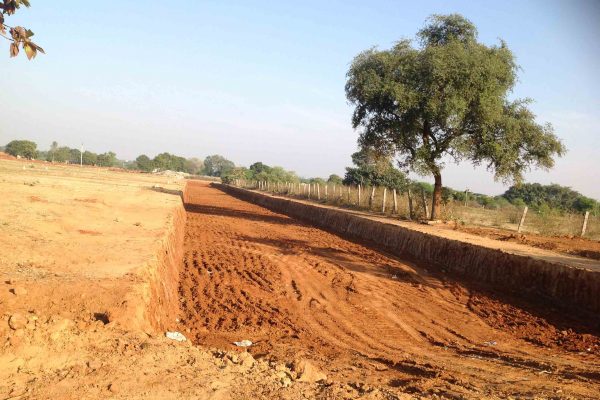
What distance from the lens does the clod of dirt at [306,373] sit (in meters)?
4.02

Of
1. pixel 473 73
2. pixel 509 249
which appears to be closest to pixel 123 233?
pixel 509 249

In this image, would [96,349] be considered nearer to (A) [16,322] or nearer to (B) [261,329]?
(A) [16,322]

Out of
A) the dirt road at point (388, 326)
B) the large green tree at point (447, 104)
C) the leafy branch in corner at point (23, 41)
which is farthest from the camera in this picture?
the large green tree at point (447, 104)

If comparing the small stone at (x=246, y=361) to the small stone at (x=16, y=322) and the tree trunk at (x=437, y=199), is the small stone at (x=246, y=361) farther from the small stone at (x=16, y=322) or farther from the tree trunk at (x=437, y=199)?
the tree trunk at (x=437, y=199)

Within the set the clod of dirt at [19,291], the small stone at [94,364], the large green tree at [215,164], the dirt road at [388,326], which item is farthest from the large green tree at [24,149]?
the small stone at [94,364]

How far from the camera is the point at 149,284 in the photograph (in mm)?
6441

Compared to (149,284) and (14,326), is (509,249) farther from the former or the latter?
(14,326)

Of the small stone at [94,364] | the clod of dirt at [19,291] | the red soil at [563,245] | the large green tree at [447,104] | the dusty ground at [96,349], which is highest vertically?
the large green tree at [447,104]

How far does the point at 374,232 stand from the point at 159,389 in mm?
15413

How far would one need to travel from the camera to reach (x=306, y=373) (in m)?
4.09

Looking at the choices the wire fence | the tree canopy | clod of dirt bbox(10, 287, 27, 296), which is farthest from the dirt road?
the tree canopy

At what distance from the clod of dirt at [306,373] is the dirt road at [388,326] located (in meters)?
0.26

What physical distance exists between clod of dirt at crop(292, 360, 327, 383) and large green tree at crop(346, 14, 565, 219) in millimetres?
15243

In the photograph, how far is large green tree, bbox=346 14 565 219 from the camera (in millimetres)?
17734
